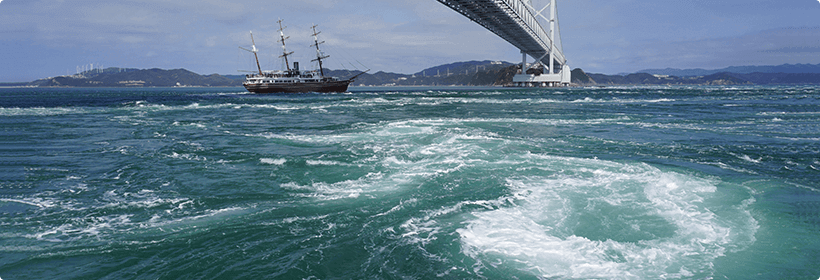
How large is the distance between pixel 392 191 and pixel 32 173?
271 inches

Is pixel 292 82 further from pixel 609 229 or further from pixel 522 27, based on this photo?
pixel 609 229

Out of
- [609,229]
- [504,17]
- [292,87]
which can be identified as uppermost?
[504,17]

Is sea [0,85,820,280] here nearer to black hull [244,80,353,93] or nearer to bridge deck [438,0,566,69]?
bridge deck [438,0,566,69]

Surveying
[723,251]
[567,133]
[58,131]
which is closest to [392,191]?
[723,251]

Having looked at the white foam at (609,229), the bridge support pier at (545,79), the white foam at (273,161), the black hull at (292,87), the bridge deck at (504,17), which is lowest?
the white foam at (609,229)

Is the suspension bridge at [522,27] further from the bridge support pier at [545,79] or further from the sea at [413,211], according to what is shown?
the sea at [413,211]

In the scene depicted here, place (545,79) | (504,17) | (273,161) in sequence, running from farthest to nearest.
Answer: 1. (545,79)
2. (504,17)
3. (273,161)

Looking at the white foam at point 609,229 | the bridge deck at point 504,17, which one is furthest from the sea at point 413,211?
the bridge deck at point 504,17

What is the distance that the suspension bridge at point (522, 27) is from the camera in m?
44.8

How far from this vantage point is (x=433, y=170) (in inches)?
297

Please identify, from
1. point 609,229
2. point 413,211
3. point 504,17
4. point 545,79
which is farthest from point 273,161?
point 545,79

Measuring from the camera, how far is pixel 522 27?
53250 mm

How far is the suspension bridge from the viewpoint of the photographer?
44.8 meters

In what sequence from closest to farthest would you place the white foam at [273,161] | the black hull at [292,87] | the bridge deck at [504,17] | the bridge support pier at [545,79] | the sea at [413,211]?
the sea at [413,211], the white foam at [273,161], the bridge deck at [504,17], the black hull at [292,87], the bridge support pier at [545,79]
